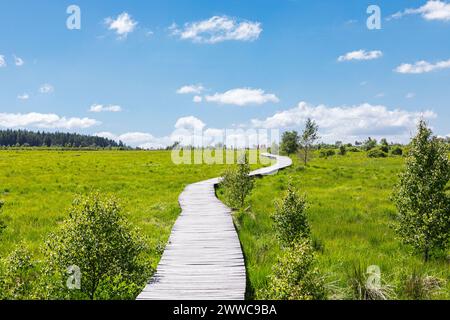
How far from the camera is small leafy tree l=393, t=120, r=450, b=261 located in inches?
439

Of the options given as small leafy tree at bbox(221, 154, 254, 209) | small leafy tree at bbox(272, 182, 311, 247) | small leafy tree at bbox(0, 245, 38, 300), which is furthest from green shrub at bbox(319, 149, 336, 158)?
small leafy tree at bbox(0, 245, 38, 300)

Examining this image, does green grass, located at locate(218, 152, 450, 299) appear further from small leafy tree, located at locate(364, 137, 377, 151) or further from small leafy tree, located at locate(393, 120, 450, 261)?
small leafy tree, located at locate(364, 137, 377, 151)

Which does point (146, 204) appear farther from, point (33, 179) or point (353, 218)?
point (33, 179)

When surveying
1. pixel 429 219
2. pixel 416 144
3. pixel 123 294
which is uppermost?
pixel 416 144

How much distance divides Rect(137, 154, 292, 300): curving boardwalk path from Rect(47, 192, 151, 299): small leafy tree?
0.75 m

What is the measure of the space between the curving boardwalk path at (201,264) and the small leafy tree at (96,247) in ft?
2.45

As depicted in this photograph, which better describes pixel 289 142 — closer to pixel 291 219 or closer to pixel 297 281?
pixel 291 219

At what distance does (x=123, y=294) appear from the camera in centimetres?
868

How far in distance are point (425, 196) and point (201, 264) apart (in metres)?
7.11

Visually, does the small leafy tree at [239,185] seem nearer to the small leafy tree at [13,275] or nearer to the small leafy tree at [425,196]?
the small leafy tree at [425,196]

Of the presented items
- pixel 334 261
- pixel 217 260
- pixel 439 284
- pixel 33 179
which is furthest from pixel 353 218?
pixel 33 179

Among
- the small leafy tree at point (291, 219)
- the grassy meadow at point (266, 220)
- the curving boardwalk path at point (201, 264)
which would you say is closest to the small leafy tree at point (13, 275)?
the grassy meadow at point (266, 220)

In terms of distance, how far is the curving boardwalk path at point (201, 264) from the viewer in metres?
7.79

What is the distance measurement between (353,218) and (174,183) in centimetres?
1536
